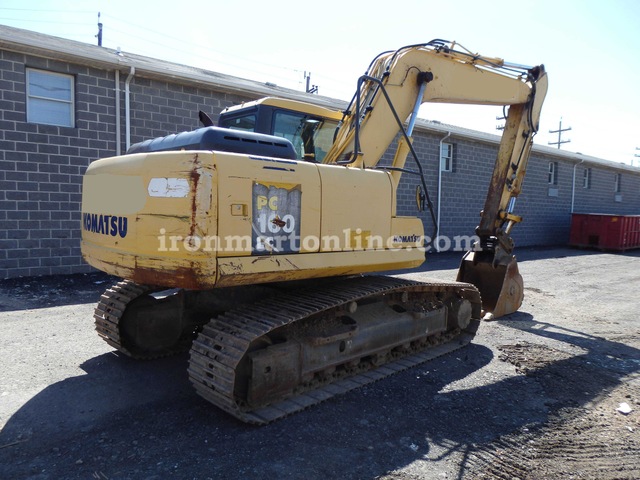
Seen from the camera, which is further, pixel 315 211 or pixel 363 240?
pixel 363 240

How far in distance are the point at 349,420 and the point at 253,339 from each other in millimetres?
990

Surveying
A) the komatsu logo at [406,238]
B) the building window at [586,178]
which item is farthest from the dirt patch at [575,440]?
the building window at [586,178]

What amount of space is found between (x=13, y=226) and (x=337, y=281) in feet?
22.2

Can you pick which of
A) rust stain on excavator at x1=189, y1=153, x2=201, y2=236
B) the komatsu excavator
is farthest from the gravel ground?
rust stain on excavator at x1=189, y1=153, x2=201, y2=236

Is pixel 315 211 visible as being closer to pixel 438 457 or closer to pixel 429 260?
pixel 438 457

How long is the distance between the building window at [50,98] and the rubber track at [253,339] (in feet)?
23.3

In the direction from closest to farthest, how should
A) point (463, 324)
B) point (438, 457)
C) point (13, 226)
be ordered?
point (438, 457), point (463, 324), point (13, 226)

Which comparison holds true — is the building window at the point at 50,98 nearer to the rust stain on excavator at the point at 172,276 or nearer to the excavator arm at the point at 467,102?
the excavator arm at the point at 467,102

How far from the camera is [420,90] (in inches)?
207

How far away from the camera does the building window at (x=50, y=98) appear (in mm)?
8562

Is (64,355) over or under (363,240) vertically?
under

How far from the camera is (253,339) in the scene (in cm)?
338

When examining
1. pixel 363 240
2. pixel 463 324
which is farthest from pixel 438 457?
pixel 463 324

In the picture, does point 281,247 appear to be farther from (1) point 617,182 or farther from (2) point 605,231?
(1) point 617,182
